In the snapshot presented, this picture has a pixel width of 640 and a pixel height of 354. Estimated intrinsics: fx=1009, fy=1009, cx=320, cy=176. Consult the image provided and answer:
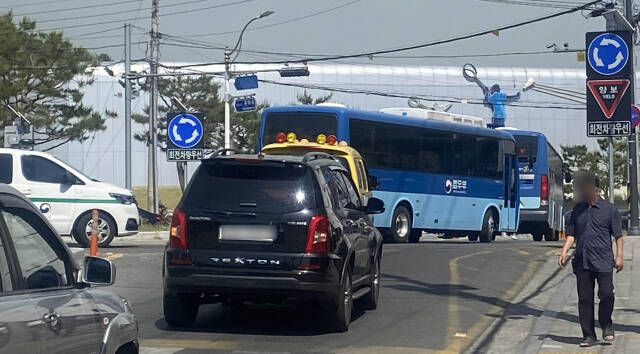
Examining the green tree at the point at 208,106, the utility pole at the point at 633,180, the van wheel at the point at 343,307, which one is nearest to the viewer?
the van wheel at the point at 343,307

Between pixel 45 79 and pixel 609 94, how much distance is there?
33.2 meters

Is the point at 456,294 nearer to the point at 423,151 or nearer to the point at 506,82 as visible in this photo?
the point at 423,151

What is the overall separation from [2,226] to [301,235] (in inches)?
221

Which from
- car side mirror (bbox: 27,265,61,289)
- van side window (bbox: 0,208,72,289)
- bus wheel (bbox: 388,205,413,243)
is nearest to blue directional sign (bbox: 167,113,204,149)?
bus wheel (bbox: 388,205,413,243)

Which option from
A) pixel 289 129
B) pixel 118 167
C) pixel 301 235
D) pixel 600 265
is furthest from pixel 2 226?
pixel 118 167

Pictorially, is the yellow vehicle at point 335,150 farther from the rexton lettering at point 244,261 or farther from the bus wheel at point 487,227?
the bus wheel at point 487,227

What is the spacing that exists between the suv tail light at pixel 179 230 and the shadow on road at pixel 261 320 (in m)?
1.07

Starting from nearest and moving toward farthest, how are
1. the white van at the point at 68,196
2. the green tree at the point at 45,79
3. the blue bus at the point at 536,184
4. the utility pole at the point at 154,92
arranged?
the white van at the point at 68,196 → the blue bus at the point at 536,184 → the utility pole at the point at 154,92 → the green tree at the point at 45,79

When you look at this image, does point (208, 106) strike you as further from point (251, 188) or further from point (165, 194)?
point (251, 188)

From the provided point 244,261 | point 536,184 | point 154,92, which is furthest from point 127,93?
point 244,261

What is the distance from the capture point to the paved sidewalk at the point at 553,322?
10.4m

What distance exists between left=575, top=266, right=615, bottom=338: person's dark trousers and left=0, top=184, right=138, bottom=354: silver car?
5671mm

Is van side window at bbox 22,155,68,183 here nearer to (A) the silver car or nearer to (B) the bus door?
(A) the silver car

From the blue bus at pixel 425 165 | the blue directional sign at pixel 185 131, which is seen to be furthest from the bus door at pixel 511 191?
the blue directional sign at pixel 185 131
